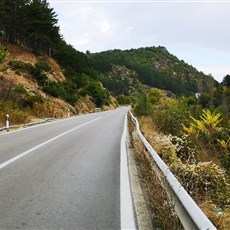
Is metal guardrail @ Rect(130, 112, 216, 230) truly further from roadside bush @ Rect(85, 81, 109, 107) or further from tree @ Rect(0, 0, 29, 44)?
roadside bush @ Rect(85, 81, 109, 107)

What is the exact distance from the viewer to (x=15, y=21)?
184 feet

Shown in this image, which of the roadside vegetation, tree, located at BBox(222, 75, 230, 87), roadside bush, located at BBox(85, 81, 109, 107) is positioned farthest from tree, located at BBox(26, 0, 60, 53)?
tree, located at BBox(222, 75, 230, 87)

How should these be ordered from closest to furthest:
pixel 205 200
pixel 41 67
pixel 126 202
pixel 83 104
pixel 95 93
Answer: pixel 205 200 < pixel 126 202 < pixel 41 67 < pixel 83 104 < pixel 95 93

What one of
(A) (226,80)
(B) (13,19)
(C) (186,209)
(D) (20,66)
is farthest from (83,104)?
(A) (226,80)

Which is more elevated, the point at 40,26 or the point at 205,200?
the point at 40,26

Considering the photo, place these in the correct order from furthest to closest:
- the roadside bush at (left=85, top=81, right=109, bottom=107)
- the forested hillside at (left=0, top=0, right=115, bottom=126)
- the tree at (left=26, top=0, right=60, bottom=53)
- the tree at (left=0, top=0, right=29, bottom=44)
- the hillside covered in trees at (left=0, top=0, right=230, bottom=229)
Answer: the roadside bush at (left=85, top=81, right=109, bottom=107), the tree at (left=26, top=0, right=60, bottom=53), the tree at (left=0, top=0, right=29, bottom=44), the forested hillside at (left=0, top=0, right=115, bottom=126), the hillside covered in trees at (left=0, top=0, right=230, bottom=229)

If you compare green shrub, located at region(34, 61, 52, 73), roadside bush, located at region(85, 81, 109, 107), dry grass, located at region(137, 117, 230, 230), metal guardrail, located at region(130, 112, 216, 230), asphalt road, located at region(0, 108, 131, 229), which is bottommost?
asphalt road, located at region(0, 108, 131, 229)

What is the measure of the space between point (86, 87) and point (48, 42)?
39.6ft

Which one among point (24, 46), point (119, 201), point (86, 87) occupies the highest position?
point (24, 46)

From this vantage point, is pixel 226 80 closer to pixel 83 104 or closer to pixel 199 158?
pixel 83 104

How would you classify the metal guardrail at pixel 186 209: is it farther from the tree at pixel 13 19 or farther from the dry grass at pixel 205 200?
the tree at pixel 13 19

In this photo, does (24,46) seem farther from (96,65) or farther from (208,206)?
(96,65)

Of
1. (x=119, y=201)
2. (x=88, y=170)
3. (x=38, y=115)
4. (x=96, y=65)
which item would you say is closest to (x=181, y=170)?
(x=119, y=201)

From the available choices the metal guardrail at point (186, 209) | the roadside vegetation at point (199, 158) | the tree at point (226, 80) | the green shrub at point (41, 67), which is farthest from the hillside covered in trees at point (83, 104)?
the tree at point (226, 80)
